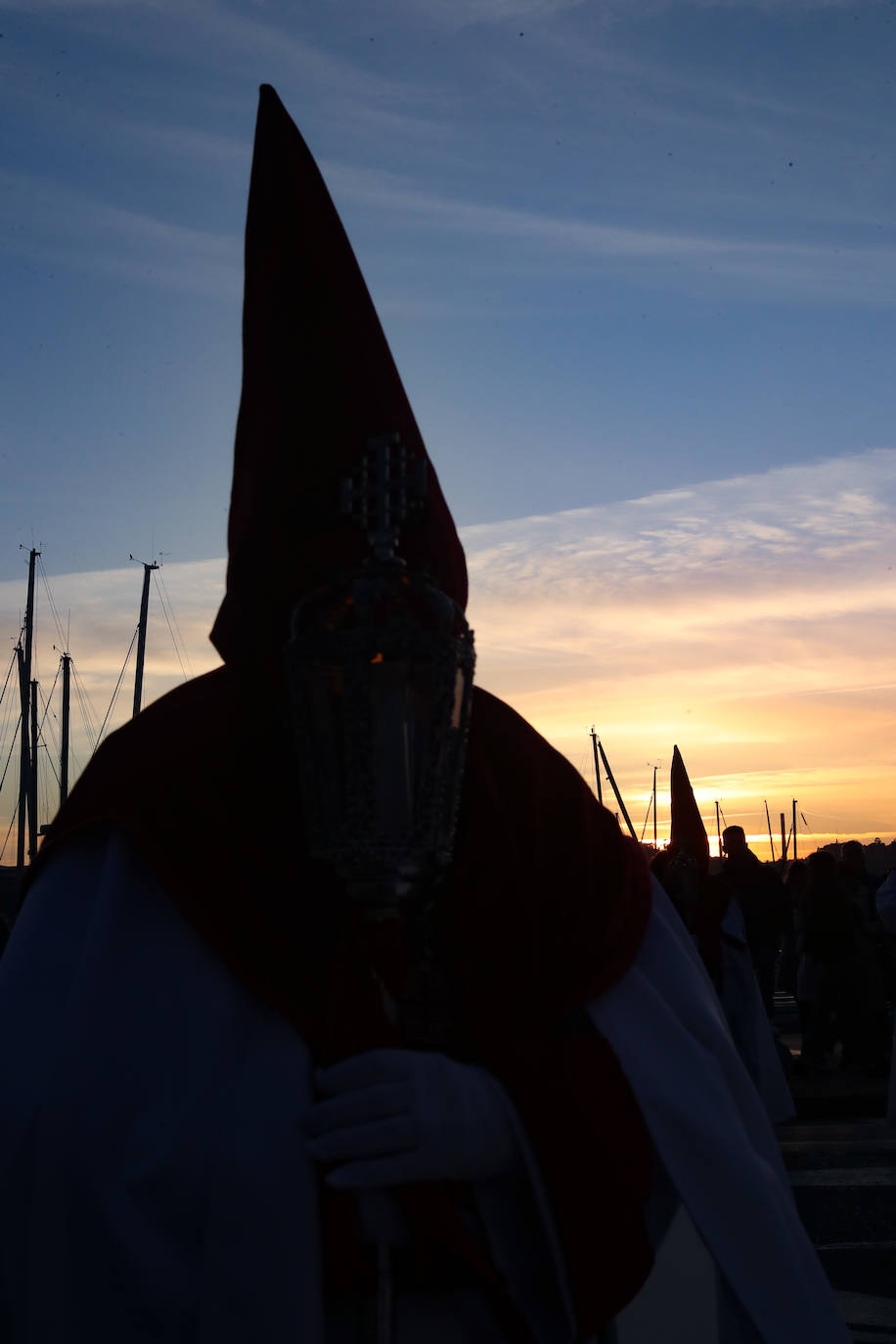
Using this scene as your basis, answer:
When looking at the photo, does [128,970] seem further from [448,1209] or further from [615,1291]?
[615,1291]

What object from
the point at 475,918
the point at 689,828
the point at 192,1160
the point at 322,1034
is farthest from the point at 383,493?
the point at 689,828

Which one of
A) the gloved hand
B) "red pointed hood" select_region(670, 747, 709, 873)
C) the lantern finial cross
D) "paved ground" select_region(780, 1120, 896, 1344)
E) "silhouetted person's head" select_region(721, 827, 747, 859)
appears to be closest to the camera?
the gloved hand

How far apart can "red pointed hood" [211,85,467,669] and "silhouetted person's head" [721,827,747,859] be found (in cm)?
1075

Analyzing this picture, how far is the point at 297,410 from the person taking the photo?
2.06 metres

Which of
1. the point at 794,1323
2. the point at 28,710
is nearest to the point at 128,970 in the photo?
the point at 794,1323

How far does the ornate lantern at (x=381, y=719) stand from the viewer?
66.9 inches

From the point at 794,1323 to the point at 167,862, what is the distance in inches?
48.0

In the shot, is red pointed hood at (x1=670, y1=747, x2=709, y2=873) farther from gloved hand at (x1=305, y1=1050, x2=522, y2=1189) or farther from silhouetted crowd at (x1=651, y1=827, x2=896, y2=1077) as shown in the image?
gloved hand at (x1=305, y1=1050, x2=522, y2=1189)

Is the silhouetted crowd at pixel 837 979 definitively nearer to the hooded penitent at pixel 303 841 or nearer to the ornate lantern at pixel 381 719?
the hooded penitent at pixel 303 841

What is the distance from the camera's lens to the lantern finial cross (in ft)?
5.98

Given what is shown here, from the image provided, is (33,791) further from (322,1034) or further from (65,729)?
(322,1034)

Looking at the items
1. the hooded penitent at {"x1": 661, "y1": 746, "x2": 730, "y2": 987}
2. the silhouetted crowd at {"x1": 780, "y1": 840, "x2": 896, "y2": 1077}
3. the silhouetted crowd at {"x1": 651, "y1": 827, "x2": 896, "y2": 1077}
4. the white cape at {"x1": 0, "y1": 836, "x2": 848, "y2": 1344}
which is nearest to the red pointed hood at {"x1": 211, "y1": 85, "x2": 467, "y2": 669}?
the white cape at {"x1": 0, "y1": 836, "x2": 848, "y2": 1344}

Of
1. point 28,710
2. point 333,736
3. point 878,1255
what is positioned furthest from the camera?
point 28,710

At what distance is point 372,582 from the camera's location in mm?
1761
